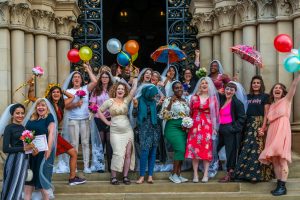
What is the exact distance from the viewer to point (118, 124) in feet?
31.4

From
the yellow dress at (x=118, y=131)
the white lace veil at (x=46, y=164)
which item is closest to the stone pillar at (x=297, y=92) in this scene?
the yellow dress at (x=118, y=131)

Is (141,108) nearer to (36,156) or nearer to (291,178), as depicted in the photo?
(36,156)

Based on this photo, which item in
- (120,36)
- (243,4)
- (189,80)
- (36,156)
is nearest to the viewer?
(36,156)

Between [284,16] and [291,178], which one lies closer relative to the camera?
[291,178]

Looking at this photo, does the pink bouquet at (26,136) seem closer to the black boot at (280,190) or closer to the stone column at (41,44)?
the black boot at (280,190)

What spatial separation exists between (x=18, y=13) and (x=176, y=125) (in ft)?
14.7

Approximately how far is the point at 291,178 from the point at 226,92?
1.87 m

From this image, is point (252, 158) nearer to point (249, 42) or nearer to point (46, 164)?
point (46, 164)

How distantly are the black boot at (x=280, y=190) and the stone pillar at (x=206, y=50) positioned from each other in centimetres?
518

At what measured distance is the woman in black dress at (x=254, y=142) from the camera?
9.34 m

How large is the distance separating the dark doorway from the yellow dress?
12.1 metres

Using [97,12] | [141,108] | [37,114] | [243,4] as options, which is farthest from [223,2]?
[37,114]

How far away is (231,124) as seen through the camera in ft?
31.6

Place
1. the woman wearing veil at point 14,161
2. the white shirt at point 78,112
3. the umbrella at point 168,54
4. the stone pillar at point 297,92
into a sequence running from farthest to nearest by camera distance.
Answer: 1. the umbrella at point 168,54
2. the stone pillar at point 297,92
3. the white shirt at point 78,112
4. the woman wearing veil at point 14,161
